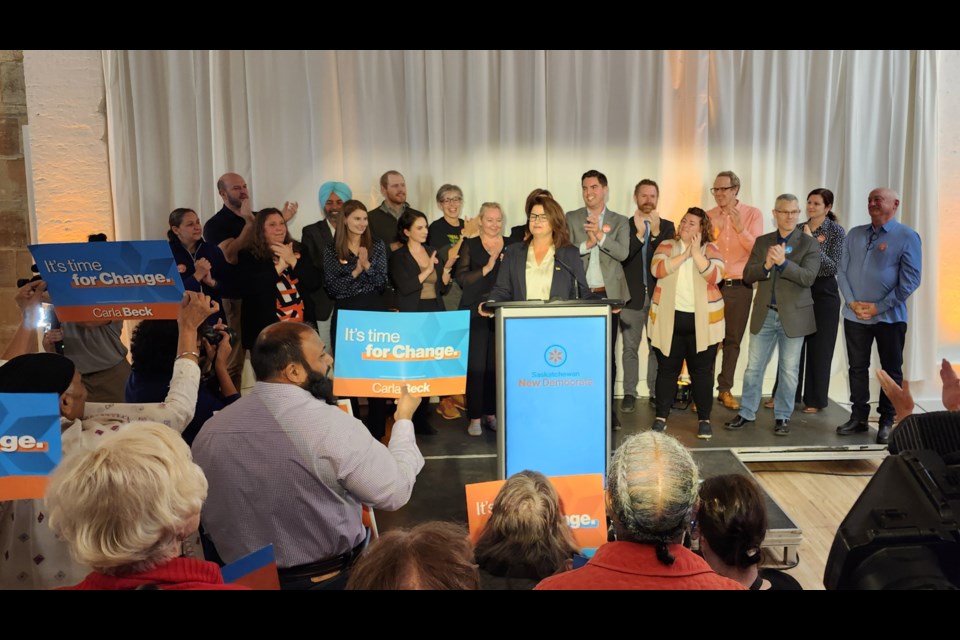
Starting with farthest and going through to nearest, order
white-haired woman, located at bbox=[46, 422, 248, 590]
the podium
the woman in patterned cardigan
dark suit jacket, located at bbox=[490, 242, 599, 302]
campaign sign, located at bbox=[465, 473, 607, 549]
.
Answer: the woman in patterned cardigan
dark suit jacket, located at bbox=[490, 242, 599, 302]
the podium
campaign sign, located at bbox=[465, 473, 607, 549]
white-haired woman, located at bbox=[46, 422, 248, 590]

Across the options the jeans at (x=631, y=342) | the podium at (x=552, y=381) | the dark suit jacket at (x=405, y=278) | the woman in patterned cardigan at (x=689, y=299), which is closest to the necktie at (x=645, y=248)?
the jeans at (x=631, y=342)

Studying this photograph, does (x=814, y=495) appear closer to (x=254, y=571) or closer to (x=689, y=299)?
→ (x=689, y=299)

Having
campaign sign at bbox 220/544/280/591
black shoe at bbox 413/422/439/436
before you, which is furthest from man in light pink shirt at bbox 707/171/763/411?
campaign sign at bbox 220/544/280/591

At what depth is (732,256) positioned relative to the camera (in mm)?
5586

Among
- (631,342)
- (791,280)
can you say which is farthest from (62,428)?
(791,280)

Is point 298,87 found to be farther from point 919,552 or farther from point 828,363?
point 919,552

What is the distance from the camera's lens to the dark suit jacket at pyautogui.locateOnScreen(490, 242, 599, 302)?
13.3 feet

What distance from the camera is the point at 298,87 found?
19.6 feet

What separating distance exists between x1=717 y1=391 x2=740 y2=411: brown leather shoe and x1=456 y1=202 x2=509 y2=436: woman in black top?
5.70 ft

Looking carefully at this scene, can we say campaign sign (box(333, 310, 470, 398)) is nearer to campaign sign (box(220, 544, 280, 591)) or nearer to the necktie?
campaign sign (box(220, 544, 280, 591))

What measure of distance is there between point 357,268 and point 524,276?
1.22m

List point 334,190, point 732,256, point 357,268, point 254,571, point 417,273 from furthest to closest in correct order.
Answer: point 334,190 → point 732,256 → point 417,273 → point 357,268 → point 254,571

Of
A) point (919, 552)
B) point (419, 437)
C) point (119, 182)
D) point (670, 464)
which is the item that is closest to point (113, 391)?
point (419, 437)
